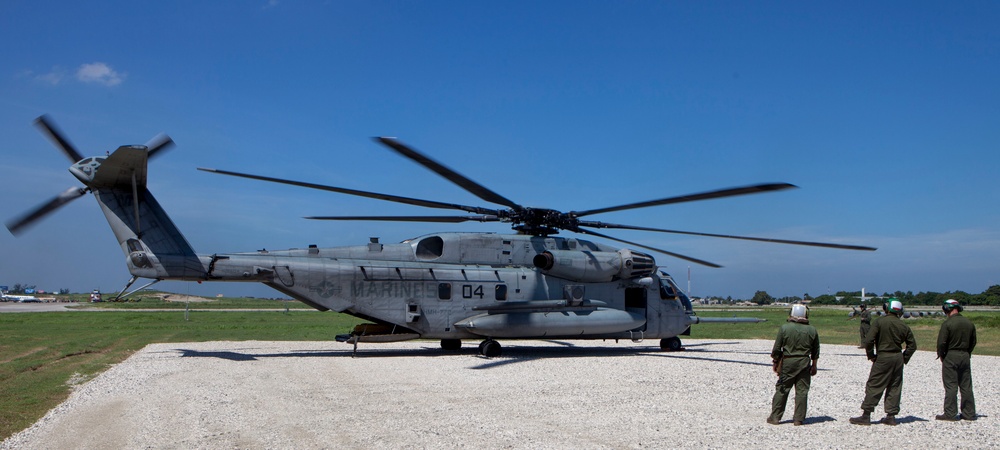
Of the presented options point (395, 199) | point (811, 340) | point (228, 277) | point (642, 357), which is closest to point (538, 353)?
point (642, 357)

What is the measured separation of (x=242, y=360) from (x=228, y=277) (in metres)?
1.93

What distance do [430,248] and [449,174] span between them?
5.61 metres

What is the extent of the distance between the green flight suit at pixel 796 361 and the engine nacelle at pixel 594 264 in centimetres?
970

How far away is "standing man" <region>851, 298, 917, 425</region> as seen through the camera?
8.89 metres

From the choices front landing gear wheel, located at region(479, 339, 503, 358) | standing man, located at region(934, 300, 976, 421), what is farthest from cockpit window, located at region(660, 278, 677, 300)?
standing man, located at region(934, 300, 976, 421)

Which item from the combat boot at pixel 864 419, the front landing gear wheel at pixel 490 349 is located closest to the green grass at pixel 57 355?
the front landing gear wheel at pixel 490 349

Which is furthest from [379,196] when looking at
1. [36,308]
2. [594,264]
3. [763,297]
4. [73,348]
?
[763,297]

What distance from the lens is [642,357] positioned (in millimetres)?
18188

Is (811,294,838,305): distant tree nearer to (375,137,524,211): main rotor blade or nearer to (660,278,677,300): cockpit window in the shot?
(660,278,677,300): cockpit window

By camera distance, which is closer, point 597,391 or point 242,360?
point 597,391

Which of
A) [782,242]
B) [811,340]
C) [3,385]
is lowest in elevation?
[3,385]

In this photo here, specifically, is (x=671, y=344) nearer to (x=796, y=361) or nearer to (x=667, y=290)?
(x=667, y=290)

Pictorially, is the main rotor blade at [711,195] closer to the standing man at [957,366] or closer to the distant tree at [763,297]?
the standing man at [957,366]

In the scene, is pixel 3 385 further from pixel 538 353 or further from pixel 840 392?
pixel 840 392
